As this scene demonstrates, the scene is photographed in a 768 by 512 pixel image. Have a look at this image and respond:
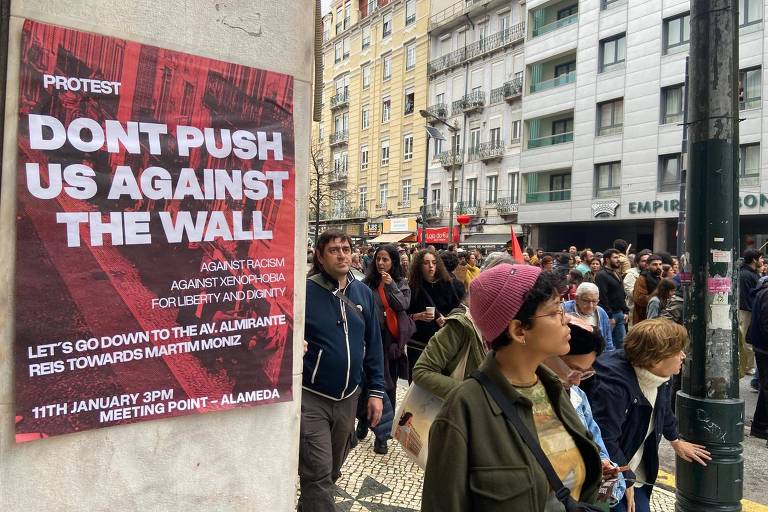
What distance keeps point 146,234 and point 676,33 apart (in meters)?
27.4

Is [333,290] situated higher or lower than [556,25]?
lower

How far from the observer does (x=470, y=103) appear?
1366 inches

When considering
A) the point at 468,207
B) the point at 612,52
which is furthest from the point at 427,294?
the point at 468,207

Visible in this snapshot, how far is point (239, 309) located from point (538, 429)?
1276mm

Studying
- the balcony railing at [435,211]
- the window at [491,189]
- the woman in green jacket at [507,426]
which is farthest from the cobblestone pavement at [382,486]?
the balcony railing at [435,211]

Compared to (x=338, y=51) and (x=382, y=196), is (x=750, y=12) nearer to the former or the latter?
(x=382, y=196)

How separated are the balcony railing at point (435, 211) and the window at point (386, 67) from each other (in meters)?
11.2

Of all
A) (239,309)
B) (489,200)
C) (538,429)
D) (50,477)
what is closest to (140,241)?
(239,309)

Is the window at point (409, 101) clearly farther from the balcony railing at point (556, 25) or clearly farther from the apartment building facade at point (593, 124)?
the balcony railing at point (556, 25)

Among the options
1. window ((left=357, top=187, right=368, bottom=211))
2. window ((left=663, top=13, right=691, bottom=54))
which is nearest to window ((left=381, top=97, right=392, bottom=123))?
window ((left=357, top=187, right=368, bottom=211))

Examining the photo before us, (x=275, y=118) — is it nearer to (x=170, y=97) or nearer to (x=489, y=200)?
(x=170, y=97)

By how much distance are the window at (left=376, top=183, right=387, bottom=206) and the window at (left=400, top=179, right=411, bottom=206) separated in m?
2.27

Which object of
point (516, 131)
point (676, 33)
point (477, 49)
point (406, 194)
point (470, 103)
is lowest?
point (406, 194)

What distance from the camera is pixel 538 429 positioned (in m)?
1.87
